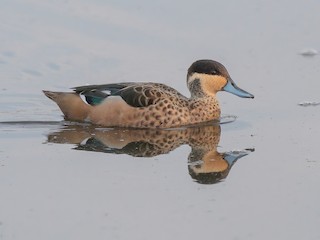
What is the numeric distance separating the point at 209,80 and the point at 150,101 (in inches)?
28.8

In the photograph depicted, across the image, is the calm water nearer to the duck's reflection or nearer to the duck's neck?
the duck's reflection

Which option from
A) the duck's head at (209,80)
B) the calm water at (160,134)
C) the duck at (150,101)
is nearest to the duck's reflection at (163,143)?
the calm water at (160,134)

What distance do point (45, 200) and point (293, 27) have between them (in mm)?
5843

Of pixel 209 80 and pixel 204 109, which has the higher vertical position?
pixel 209 80

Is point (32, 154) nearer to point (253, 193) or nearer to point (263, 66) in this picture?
point (253, 193)

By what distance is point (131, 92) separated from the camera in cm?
1025

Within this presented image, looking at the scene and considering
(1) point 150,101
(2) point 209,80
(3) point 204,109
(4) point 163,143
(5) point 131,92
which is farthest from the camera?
(2) point 209,80

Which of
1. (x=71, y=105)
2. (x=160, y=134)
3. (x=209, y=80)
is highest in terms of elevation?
(x=209, y=80)

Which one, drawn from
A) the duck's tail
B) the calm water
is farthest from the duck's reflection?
the duck's tail

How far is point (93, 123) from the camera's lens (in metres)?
10.3

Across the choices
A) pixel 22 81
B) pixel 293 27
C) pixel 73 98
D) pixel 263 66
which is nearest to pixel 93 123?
pixel 73 98

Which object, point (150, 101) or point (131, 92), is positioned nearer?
point (150, 101)

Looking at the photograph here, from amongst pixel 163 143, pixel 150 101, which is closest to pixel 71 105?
pixel 150 101

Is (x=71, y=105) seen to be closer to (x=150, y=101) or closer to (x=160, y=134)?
(x=150, y=101)
